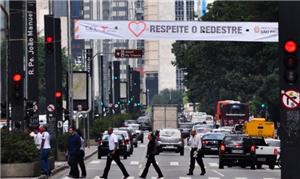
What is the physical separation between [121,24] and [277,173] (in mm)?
14089

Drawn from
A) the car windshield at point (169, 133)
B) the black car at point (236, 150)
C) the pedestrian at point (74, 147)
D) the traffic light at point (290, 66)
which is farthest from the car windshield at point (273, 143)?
the traffic light at point (290, 66)

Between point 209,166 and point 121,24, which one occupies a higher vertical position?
point 121,24

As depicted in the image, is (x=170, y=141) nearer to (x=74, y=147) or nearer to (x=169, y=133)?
(x=169, y=133)

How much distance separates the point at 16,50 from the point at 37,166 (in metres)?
6.35

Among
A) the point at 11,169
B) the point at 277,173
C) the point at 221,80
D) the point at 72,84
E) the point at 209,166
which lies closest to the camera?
the point at 11,169

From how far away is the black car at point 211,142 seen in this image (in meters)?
57.7

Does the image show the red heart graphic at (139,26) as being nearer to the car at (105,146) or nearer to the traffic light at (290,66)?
the car at (105,146)

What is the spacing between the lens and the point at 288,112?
22516mm

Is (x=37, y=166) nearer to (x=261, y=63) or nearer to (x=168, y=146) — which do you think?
(x=168, y=146)

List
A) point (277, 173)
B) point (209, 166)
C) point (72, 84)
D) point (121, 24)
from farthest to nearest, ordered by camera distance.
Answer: point (72, 84) → point (121, 24) → point (209, 166) → point (277, 173)

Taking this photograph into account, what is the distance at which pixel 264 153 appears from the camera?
148 feet

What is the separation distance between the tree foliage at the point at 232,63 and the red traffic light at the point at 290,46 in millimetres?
62109

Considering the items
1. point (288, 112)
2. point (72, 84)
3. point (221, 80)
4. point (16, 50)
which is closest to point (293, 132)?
point (288, 112)

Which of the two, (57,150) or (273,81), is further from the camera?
(273,81)
